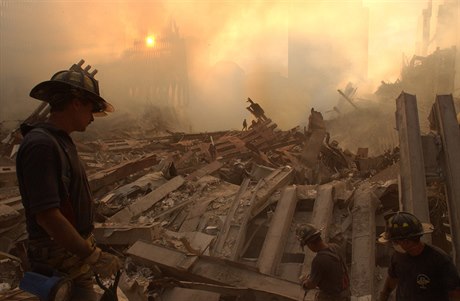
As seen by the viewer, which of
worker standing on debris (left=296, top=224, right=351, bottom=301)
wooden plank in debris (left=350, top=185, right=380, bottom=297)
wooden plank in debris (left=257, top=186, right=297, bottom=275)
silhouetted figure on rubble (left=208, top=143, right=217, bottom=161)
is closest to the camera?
worker standing on debris (left=296, top=224, right=351, bottom=301)

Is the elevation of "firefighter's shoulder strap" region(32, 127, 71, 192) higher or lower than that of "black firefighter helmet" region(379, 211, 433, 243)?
lower

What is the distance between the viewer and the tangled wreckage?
398 cm

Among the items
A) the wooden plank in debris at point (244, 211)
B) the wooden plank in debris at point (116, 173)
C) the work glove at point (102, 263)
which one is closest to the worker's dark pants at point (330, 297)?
the wooden plank in debris at point (244, 211)

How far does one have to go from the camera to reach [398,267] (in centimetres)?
261

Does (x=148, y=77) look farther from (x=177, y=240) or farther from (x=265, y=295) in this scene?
(x=265, y=295)

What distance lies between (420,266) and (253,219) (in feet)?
10.3

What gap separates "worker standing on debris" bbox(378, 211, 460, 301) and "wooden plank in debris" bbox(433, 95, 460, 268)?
63.0 inches

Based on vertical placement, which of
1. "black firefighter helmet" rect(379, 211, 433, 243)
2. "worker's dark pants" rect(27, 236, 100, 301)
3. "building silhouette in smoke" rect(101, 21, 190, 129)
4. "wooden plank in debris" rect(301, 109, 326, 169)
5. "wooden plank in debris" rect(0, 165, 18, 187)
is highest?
"building silhouette in smoke" rect(101, 21, 190, 129)

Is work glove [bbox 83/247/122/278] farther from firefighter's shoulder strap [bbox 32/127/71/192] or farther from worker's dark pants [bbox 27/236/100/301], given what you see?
firefighter's shoulder strap [bbox 32/127/71/192]

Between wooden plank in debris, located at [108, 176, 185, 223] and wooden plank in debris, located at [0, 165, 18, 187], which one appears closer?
wooden plank in debris, located at [108, 176, 185, 223]

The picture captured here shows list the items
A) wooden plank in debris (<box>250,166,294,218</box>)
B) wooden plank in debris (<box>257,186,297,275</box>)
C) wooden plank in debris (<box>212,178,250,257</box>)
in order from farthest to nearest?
wooden plank in debris (<box>250,166,294,218</box>) < wooden plank in debris (<box>212,178,250,257</box>) < wooden plank in debris (<box>257,186,297,275</box>)

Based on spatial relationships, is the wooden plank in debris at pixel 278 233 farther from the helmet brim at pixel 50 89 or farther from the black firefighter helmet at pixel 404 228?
the helmet brim at pixel 50 89

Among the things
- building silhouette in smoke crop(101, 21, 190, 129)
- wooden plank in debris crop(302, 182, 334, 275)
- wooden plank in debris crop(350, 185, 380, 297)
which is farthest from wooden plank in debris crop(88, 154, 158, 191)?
building silhouette in smoke crop(101, 21, 190, 129)

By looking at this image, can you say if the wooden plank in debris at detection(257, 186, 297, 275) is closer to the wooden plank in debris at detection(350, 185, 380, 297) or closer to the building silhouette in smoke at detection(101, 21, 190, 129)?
the wooden plank in debris at detection(350, 185, 380, 297)
